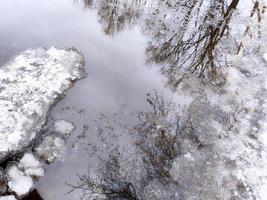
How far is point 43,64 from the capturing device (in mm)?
4094

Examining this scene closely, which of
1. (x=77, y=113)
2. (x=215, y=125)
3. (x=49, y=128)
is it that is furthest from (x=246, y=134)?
(x=49, y=128)

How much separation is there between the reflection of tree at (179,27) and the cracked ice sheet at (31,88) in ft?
2.56

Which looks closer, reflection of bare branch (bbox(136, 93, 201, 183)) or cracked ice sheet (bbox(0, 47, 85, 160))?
cracked ice sheet (bbox(0, 47, 85, 160))

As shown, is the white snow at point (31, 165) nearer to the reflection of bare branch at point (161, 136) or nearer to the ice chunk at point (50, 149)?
the ice chunk at point (50, 149)

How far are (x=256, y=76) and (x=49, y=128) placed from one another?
258 cm

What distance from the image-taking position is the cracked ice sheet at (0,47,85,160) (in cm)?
353

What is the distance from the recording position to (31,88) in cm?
384

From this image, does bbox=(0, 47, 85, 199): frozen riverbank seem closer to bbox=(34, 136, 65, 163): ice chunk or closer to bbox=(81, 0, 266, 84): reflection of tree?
bbox=(34, 136, 65, 163): ice chunk

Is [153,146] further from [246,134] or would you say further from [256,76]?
[256,76]

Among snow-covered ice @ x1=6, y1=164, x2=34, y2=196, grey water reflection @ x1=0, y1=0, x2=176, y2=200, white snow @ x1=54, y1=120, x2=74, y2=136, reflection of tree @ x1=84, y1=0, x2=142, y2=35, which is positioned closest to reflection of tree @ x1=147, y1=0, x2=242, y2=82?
grey water reflection @ x1=0, y1=0, x2=176, y2=200

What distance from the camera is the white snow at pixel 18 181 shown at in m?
3.31

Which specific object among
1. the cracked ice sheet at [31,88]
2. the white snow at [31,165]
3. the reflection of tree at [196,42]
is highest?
the reflection of tree at [196,42]

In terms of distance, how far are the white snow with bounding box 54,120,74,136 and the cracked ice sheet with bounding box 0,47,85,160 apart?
0.15m

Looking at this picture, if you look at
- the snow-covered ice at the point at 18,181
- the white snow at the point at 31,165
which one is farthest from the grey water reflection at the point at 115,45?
the snow-covered ice at the point at 18,181
